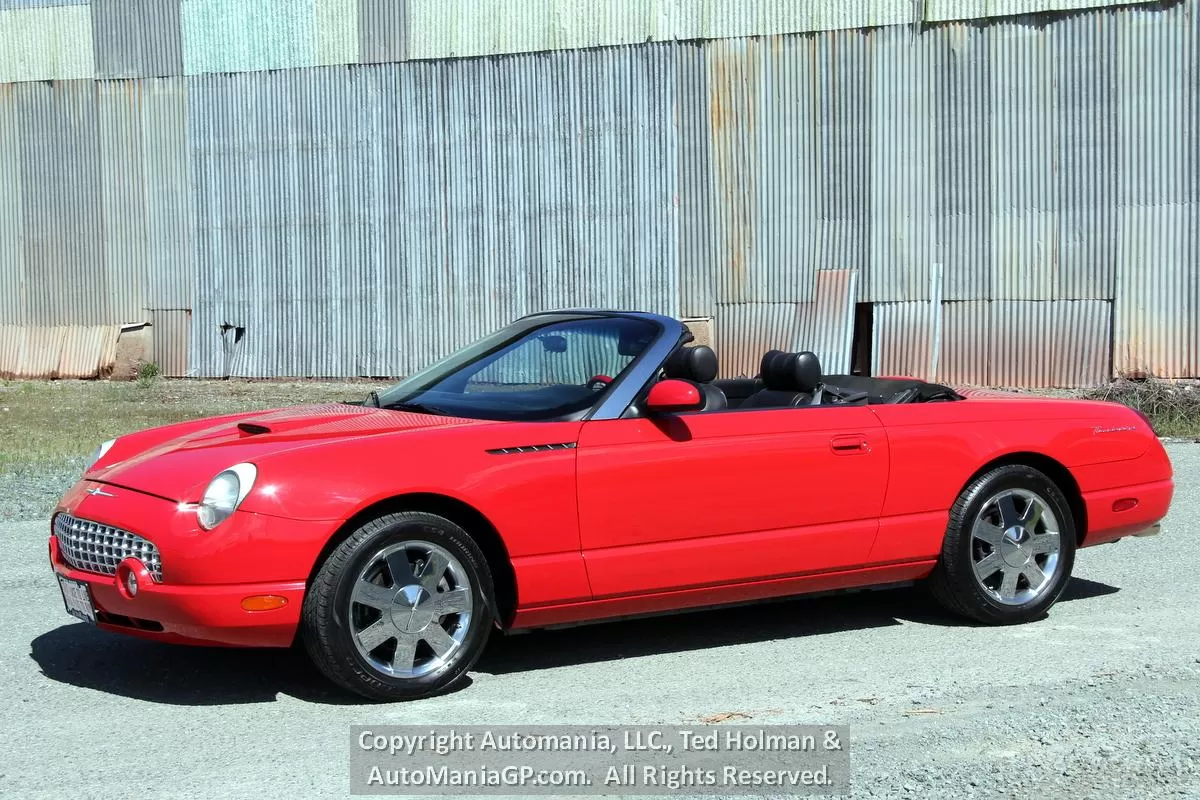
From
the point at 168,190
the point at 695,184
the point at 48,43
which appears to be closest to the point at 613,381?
the point at 695,184

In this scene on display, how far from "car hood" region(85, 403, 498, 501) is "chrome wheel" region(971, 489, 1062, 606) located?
8.15 ft

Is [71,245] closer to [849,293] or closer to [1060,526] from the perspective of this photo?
[849,293]

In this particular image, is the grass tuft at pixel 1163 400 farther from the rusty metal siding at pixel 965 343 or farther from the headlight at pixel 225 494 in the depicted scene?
the headlight at pixel 225 494

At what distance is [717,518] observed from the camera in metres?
5.64

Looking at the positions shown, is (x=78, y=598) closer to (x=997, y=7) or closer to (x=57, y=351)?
(x=997, y=7)

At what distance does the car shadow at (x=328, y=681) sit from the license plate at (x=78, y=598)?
0.33 m

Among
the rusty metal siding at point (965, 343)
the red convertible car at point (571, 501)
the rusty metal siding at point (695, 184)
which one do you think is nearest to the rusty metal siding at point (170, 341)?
the rusty metal siding at point (695, 184)

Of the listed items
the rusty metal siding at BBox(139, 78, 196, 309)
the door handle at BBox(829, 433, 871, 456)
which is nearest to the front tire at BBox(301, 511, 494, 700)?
the door handle at BBox(829, 433, 871, 456)

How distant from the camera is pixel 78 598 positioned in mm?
5160

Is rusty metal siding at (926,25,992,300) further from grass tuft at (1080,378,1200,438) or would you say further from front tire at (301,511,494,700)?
front tire at (301,511,494,700)

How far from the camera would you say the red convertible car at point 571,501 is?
15.9 feet

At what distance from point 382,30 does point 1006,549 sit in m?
20.2

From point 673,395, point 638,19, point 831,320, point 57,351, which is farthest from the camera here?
point 57,351

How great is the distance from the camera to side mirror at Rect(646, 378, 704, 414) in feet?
17.8
